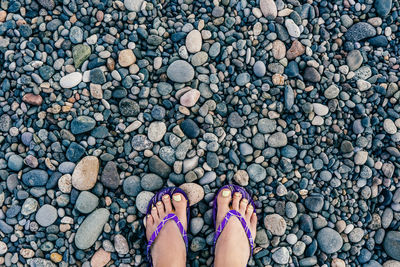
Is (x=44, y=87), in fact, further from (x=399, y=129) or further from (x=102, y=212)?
(x=399, y=129)

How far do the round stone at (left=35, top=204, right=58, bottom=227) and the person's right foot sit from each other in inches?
48.6

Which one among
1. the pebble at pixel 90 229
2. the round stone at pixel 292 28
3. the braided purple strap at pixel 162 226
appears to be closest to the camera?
the pebble at pixel 90 229

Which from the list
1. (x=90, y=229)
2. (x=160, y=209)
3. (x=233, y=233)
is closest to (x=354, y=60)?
(x=233, y=233)

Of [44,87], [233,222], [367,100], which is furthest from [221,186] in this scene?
[44,87]

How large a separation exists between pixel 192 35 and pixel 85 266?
6.30 feet

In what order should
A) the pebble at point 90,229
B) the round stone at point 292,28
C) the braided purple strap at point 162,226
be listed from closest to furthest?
the pebble at point 90,229, the braided purple strap at point 162,226, the round stone at point 292,28

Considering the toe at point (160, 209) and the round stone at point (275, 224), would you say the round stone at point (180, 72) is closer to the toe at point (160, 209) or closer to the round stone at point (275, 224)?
the toe at point (160, 209)

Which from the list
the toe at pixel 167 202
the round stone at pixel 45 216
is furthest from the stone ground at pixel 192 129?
the toe at pixel 167 202

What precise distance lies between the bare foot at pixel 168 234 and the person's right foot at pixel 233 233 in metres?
0.27

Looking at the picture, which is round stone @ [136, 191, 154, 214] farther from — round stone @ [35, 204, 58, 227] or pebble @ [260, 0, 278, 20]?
pebble @ [260, 0, 278, 20]

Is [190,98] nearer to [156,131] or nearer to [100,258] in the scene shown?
[156,131]

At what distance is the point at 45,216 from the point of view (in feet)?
8.25

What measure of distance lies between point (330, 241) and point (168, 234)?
1.22 meters

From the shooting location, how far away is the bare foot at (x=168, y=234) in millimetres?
2562
